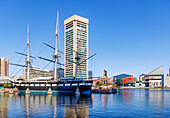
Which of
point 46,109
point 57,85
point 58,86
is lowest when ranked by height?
point 58,86

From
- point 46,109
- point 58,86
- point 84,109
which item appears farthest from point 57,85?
point 84,109

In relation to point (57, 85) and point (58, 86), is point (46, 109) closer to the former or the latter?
point (58, 86)

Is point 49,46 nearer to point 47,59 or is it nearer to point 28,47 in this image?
point 47,59

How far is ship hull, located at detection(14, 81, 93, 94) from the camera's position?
85.1 m

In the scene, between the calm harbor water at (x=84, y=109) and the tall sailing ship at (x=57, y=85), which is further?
the tall sailing ship at (x=57, y=85)

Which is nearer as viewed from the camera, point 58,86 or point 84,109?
point 84,109

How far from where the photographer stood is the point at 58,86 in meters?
90.4

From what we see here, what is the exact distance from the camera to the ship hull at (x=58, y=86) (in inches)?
3351

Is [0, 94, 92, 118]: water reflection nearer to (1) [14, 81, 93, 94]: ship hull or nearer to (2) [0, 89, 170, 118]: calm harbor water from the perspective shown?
(2) [0, 89, 170, 118]: calm harbor water

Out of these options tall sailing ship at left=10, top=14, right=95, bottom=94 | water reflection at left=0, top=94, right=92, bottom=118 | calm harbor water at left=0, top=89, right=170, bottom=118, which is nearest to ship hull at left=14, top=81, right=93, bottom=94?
tall sailing ship at left=10, top=14, right=95, bottom=94

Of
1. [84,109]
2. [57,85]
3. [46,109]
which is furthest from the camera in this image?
[57,85]

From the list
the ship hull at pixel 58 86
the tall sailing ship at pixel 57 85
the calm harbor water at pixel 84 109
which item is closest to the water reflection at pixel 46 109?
the calm harbor water at pixel 84 109

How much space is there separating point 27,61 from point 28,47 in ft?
31.7

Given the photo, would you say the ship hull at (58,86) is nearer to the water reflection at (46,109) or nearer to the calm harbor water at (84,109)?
the calm harbor water at (84,109)
